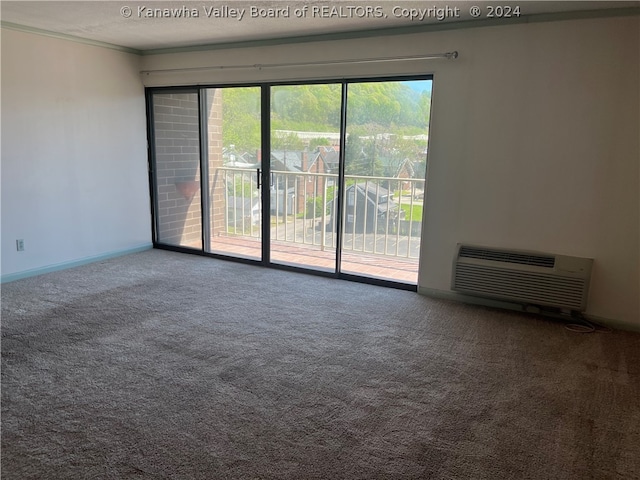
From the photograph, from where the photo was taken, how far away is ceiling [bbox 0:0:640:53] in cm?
Result: 310

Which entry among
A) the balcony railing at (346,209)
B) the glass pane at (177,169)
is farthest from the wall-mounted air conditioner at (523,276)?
the glass pane at (177,169)

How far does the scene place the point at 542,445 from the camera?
2.01 meters

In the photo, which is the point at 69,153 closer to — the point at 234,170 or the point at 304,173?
the point at 234,170

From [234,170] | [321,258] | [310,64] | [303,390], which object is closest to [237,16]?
[310,64]

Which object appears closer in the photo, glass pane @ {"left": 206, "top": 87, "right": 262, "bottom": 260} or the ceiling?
the ceiling

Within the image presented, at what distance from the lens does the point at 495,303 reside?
377cm

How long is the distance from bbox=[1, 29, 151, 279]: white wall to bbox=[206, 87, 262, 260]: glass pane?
2.64ft

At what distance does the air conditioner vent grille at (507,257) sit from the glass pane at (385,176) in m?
0.75

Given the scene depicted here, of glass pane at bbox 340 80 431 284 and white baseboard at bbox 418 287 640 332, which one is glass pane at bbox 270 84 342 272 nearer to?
glass pane at bbox 340 80 431 284

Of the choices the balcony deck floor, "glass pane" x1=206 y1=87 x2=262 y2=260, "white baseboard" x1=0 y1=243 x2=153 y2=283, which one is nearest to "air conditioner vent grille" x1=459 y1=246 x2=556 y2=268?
the balcony deck floor

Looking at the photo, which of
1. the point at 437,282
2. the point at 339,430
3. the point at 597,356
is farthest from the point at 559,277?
the point at 339,430

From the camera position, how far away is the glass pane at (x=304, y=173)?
15.0 feet

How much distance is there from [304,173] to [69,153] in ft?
7.72

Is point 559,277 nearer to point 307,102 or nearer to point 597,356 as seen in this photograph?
point 597,356
